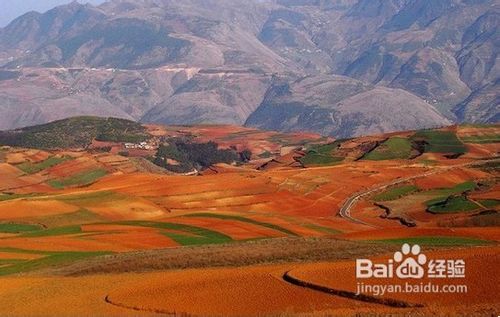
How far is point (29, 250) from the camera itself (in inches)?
2586

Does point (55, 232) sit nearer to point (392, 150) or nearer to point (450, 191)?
point (450, 191)

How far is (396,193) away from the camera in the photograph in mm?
126625

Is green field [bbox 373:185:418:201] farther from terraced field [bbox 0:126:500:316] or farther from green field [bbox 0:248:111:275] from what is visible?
green field [bbox 0:248:111:275]

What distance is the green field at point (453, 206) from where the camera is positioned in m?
102

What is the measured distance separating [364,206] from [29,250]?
2476 inches

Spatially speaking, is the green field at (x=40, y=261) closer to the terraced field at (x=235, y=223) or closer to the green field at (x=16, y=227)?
the terraced field at (x=235, y=223)

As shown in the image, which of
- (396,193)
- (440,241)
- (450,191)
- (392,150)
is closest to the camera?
(440,241)

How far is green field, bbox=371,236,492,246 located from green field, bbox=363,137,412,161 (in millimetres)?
117590

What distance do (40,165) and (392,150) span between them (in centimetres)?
8259

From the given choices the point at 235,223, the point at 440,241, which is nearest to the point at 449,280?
the point at 440,241

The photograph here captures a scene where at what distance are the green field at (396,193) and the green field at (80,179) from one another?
5887 centimetres

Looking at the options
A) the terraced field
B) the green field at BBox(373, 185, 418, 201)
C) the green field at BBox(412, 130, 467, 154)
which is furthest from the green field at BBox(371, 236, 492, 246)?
the green field at BBox(412, 130, 467, 154)

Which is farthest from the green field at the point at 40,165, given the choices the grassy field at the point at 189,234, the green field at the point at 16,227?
the grassy field at the point at 189,234

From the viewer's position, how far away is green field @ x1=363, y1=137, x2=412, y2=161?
17862 cm
